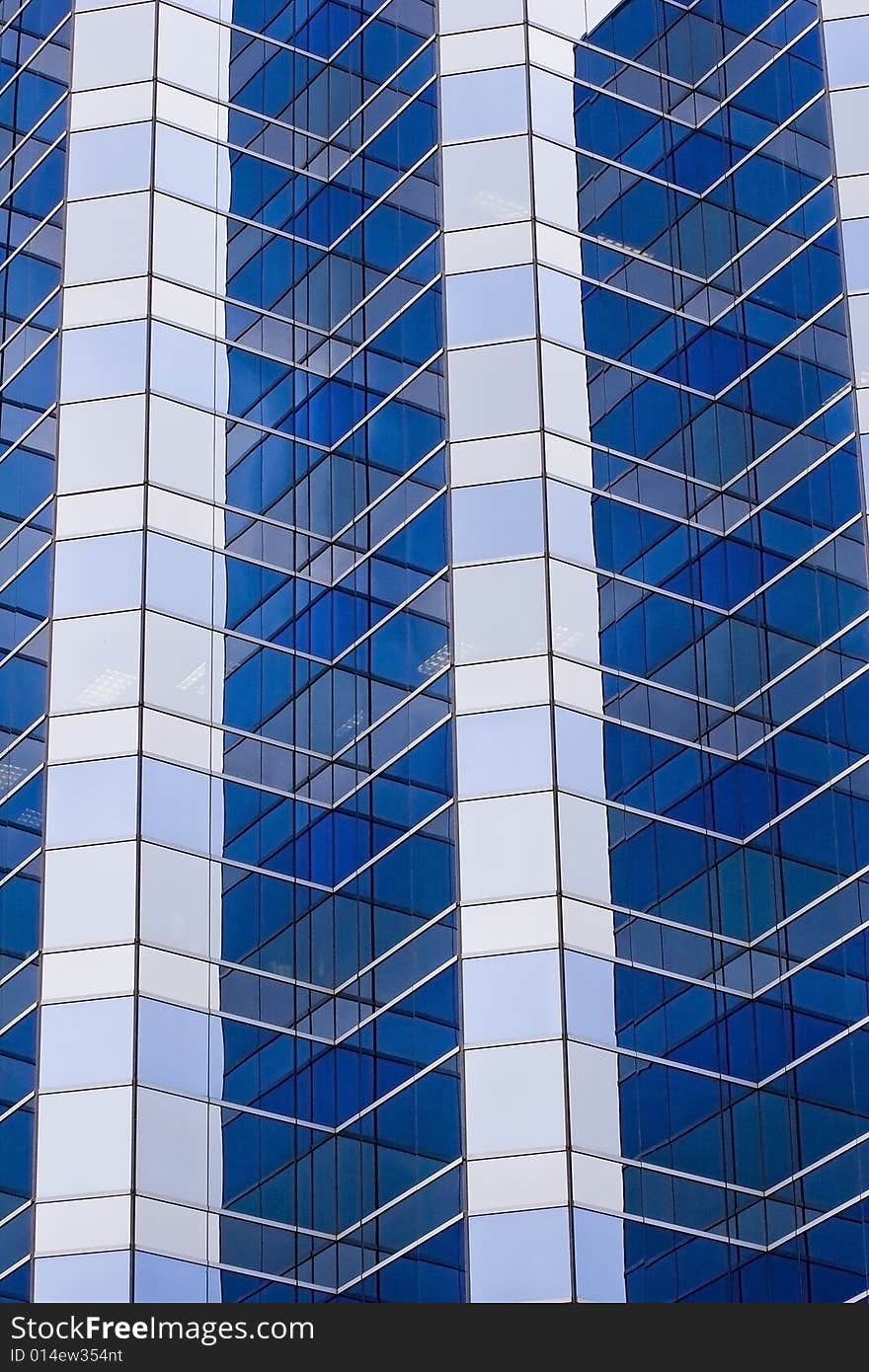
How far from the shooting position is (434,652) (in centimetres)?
6225

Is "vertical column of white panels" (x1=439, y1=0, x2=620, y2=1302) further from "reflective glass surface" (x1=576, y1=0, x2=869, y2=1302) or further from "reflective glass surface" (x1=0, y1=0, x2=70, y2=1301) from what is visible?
"reflective glass surface" (x1=0, y1=0, x2=70, y2=1301)

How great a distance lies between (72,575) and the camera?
6362 cm

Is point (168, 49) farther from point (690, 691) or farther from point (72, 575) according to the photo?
point (690, 691)

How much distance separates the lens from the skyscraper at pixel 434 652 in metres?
57.1

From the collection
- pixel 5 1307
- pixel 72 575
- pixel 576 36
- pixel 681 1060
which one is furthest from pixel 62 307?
pixel 5 1307

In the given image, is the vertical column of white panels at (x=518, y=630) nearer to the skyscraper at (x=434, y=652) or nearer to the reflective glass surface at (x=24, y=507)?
the skyscraper at (x=434, y=652)

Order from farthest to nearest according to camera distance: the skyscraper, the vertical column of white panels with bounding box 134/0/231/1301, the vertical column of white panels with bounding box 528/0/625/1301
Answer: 1. the vertical column of white panels with bounding box 134/0/231/1301
2. the skyscraper
3. the vertical column of white panels with bounding box 528/0/625/1301

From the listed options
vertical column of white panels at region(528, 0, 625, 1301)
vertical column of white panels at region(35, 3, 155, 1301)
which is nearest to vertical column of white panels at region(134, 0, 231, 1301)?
vertical column of white panels at region(35, 3, 155, 1301)

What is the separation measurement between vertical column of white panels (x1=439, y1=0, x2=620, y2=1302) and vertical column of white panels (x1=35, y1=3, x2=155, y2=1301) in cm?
707

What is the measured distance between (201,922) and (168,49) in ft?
74.9

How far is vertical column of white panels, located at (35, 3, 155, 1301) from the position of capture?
187 ft

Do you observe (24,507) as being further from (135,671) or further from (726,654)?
(726,654)

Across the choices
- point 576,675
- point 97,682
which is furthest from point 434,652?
point 97,682

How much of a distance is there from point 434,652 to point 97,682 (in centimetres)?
736
